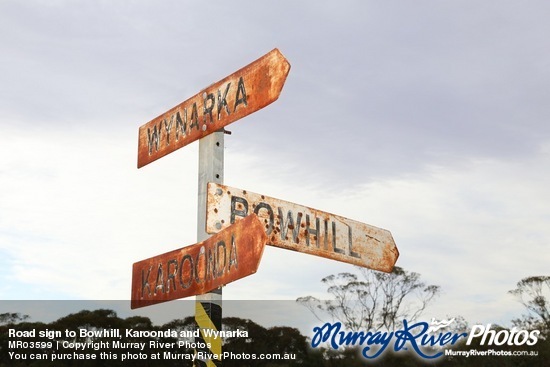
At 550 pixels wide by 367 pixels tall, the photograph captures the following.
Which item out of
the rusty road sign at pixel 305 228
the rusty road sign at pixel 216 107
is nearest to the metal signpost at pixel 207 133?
the rusty road sign at pixel 216 107

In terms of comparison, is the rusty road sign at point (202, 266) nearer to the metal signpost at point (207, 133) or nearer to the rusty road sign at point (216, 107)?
the metal signpost at point (207, 133)

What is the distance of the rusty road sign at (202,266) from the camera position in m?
4.13

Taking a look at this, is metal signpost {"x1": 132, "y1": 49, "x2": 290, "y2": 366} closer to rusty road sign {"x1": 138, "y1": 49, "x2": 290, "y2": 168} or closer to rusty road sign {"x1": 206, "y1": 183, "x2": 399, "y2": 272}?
rusty road sign {"x1": 138, "y1": 49, "x2": 290, "y2": 168}

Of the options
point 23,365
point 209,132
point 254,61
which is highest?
point 254,61

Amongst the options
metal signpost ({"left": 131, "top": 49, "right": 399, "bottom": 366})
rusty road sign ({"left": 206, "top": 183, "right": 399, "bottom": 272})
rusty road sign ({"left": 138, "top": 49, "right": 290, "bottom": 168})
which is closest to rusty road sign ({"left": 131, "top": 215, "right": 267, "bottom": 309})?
metal signpost ({"left": 131, "top": 49, "right": 399, "bottom": 366})

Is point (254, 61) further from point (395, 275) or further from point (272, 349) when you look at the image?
point (395, 275)

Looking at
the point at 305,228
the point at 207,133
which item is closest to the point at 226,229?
the point at 305,228

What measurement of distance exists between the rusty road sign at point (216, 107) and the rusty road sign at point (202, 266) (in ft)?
3.44

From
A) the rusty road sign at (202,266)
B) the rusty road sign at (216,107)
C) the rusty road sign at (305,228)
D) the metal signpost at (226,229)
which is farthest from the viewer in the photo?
the rusty road sign at (216,107)

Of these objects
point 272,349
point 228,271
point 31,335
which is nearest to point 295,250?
point 228,271

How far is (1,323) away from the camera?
111 feet

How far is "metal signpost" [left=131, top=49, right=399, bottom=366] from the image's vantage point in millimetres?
4477

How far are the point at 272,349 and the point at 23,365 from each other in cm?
1193

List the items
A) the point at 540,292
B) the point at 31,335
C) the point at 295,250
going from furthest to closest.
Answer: the point at 540,292, the point at 31,335, the point at 295,250
